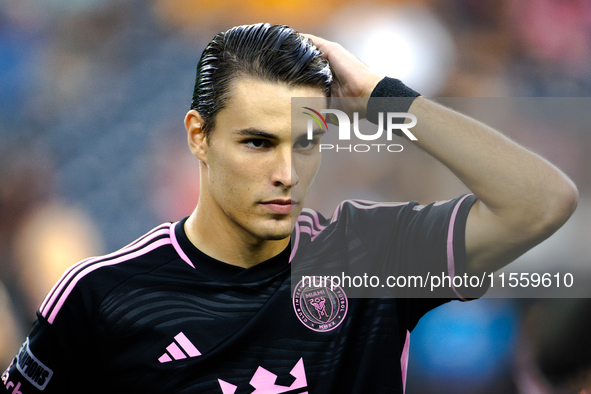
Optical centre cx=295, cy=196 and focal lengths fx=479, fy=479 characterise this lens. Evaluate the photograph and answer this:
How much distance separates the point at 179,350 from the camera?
140cm

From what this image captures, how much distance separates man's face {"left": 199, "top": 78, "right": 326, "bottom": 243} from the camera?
1338 mm

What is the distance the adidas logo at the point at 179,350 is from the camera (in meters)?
1.40

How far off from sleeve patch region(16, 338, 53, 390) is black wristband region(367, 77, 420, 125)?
1.21 meters

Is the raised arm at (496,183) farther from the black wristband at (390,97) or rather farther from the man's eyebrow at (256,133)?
the man's eyebrow at (256,133)

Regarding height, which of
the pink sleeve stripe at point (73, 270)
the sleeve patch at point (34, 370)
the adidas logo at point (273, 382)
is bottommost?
the sleeve patch at point (34, 370)

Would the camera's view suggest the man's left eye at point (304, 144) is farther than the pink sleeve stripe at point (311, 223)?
No

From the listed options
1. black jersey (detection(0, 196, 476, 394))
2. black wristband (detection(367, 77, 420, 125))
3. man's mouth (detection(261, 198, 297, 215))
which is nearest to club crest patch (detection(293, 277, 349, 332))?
black jersey (detection(0, 196, 476, 394))

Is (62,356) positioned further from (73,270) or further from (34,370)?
(73,270)

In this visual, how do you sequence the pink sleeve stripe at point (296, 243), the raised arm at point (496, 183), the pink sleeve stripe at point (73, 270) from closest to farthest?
1. the raised arm at point (496, 183)
2. the pink sleeve stripe at point (73, 270)
3. the pink sleeve stripe at point (296, 243)

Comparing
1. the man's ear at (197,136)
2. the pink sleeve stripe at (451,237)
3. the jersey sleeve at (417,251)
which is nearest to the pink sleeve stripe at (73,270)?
the man's ear at (197,136)

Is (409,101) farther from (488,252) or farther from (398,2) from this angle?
(398,2)

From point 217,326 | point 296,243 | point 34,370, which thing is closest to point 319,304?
point 296,243

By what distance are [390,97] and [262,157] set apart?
40 centimetres

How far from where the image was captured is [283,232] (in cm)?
136
